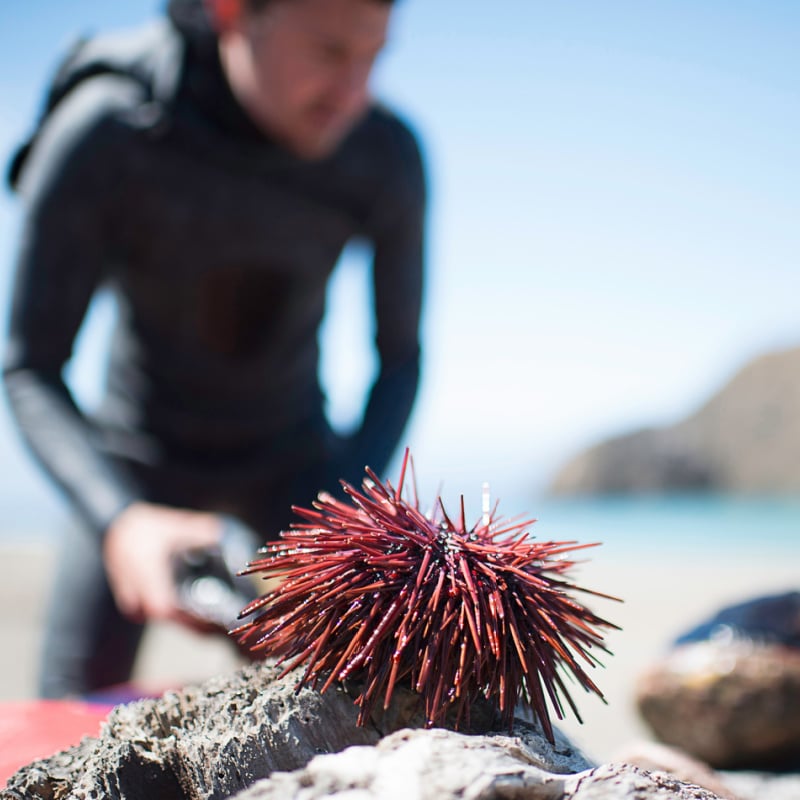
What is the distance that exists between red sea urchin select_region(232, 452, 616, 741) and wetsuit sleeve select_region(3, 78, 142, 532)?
1.38 meters

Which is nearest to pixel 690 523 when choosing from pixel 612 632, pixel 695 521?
pixel 695 521

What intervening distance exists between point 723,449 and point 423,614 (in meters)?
33.1

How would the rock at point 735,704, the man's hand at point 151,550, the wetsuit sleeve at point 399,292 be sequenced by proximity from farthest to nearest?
the rock at point 735,704, the wetsuit sleeve at point 399,292, the man's hand at point 151,550

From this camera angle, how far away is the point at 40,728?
1451 millimetres

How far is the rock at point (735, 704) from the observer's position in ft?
10.0

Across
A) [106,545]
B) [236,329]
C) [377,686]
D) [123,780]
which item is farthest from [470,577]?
[236,329]

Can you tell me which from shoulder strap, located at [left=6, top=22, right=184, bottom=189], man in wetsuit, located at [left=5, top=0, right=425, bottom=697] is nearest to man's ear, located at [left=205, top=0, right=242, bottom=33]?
man in wetsuit, located at [left=5, top=0, right=425, bottom=697]

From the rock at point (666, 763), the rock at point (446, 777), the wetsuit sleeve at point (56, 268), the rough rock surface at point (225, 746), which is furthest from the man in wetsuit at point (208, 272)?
the rock at point (446, 777)

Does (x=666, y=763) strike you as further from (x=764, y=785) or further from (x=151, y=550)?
(x=764, y=785)

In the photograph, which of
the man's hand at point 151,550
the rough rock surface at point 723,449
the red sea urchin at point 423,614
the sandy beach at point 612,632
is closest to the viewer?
the red sea urchin at point 423,614

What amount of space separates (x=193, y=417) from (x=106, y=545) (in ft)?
2.93

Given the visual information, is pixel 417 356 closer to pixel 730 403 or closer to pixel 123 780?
pixel 123 780

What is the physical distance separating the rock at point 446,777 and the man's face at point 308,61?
1.94m

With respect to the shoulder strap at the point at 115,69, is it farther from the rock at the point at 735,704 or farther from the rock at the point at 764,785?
the rock at the point at 735,704
